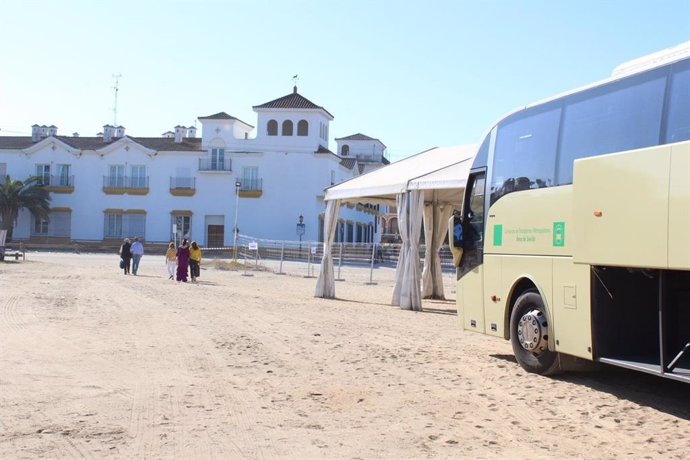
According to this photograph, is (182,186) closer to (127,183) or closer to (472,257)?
(127,183)

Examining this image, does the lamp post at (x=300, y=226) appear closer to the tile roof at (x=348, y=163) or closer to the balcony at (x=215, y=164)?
the balcony at (x=215, y=164)

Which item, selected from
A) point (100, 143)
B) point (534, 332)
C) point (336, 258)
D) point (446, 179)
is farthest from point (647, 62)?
point (100, 143)

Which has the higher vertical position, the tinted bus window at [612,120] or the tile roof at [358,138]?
the tile roof at [358,138]

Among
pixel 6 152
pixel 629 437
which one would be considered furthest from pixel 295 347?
pixel 6 152

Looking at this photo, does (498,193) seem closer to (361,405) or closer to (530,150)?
(530,150)

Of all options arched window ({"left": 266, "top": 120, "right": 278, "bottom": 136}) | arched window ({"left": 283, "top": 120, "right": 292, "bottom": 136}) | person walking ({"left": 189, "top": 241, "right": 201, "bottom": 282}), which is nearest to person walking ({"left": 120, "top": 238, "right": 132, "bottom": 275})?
person walking ({"left": 189, "top": 241, "right": 201, "bottom": 282})

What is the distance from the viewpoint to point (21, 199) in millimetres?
64562

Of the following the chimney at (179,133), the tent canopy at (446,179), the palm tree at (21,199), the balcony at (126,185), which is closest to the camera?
the tent canopy at (446,179)

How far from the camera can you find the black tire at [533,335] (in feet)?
30.9

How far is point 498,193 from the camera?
10.7 meters

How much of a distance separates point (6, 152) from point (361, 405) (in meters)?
69.0

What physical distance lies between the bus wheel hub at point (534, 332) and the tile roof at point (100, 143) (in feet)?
194

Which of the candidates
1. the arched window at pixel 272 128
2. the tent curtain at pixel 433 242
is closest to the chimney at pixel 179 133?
the arched window at pixel 272 128

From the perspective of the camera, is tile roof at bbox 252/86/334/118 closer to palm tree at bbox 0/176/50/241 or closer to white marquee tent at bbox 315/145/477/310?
palm tree at bbox 0/176/50/241
